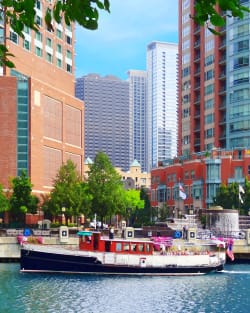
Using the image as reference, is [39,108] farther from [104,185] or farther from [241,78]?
[241,78]

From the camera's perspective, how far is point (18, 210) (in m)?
99.8

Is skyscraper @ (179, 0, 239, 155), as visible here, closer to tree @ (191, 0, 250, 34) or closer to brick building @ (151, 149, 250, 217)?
brick building @ (151, 149, 250, 217)

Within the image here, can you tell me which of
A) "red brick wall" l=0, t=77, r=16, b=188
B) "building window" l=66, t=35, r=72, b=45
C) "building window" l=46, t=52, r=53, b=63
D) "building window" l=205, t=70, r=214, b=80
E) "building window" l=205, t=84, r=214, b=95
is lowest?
"red brick wall" l=0, t=77, r=16, b=188

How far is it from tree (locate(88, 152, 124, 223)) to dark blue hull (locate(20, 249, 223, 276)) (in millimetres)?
32256

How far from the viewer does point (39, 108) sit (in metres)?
114

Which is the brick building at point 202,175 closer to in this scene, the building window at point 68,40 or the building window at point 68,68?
the building window at point 68,68

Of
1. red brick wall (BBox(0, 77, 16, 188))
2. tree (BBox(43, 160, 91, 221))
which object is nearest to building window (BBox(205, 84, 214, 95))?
red brick wall (BBox(0, 77, 16, 188))

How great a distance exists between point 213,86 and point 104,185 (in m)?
44.5

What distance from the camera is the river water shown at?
4325cm

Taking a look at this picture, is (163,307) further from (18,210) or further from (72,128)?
(72,128)

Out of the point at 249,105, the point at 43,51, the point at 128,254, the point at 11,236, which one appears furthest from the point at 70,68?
the point at 128,254

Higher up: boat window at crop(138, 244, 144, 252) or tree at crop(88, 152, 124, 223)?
tree at crop(88, 152, 124, 223)

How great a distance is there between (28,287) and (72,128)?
3029 inches

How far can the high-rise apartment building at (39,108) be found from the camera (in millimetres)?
109125
